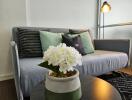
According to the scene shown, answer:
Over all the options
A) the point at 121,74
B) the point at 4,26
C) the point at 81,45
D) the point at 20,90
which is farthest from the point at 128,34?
the point at 20,90

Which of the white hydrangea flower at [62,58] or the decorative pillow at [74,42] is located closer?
the white hydrangea flower at [62,58]

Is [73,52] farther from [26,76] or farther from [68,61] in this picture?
[26,76]

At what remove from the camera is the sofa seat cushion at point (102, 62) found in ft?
6.10

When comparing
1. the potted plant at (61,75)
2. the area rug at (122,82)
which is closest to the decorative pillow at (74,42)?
the area rug at (122,82)

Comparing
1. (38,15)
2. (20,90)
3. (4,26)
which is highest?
(38,15)

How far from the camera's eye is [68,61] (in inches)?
32.8

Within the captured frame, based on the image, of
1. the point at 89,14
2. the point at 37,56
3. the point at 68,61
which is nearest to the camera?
the point at 68,61

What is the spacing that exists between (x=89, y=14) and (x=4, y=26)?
61.9 inches

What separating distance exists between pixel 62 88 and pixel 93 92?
0.24 metres

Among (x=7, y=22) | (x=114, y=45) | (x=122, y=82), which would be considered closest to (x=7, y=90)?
(x=7, y=22)

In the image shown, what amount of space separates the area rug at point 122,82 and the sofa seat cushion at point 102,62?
0.18m

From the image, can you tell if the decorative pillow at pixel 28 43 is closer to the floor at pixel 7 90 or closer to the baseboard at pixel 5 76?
the floor at pixel 7 90

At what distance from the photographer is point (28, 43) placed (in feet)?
6.59

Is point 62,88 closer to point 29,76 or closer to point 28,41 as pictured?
point 29,76
